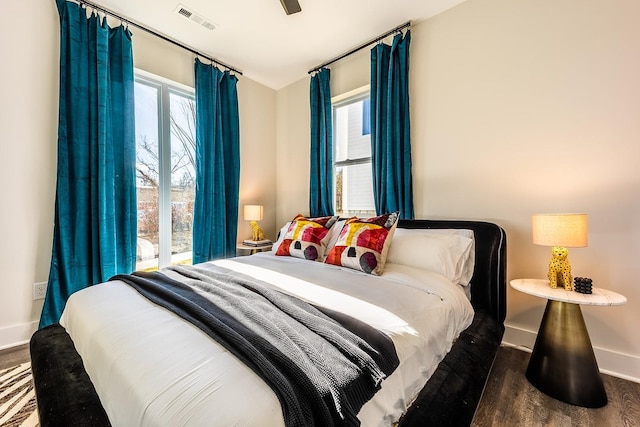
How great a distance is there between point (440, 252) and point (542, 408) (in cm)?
90

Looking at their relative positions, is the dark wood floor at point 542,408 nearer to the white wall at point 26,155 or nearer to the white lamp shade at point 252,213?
the white lamp shade at point 252,213

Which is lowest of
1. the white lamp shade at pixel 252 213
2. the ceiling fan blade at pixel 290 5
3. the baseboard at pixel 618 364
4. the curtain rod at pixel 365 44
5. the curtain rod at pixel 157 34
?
the baseboard at pixel 618 364

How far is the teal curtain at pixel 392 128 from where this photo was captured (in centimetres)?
239

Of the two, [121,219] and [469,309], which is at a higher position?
[121,219]

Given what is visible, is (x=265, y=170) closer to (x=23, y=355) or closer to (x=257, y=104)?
(x=257, y=104)

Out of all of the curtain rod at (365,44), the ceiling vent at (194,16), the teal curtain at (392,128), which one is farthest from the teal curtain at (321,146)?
the ceiling vent at (194,16)

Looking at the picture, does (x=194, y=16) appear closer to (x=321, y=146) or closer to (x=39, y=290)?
(x=321, y=146)

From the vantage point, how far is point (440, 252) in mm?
1740

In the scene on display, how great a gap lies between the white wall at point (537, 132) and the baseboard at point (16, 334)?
3.35 meters

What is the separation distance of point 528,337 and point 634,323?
0.55m

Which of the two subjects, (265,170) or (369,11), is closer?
(369,11)

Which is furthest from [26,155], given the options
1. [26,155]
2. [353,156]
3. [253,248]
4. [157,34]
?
[353,156]

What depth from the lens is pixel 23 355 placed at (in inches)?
70.8

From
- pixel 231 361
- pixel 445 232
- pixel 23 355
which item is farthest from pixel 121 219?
pixel 445 232
